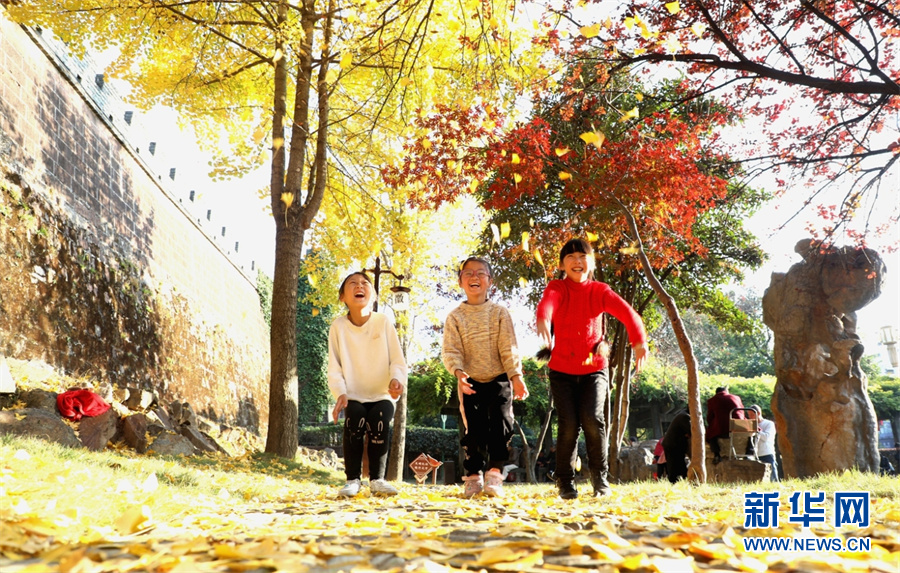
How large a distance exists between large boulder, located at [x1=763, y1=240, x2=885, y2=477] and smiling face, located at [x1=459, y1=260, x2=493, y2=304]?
5.68 metres

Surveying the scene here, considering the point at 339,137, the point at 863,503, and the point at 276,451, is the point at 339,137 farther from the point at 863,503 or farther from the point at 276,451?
the point at 863,503

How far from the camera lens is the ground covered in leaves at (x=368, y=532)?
1.86 m

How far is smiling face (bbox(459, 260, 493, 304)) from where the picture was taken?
4.66m

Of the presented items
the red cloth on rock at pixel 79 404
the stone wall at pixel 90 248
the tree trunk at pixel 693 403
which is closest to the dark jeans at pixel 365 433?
the tree trunk at pixel 693 403

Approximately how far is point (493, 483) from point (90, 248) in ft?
26.9

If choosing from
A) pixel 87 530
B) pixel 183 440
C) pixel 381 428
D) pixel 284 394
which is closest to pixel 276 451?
pixel 284 394

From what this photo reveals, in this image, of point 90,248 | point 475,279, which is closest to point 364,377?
point 475,279

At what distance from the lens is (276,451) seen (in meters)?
8.88

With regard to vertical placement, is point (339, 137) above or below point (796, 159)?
above

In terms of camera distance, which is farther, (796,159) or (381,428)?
(796,159)

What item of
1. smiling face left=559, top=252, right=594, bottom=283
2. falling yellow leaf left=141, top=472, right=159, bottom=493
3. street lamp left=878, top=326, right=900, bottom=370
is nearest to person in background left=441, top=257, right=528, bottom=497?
smiling face left=559, top=252, right=594, bottom=283

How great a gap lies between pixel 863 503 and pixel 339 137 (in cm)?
1035

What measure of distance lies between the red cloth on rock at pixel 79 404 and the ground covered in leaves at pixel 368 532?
2.53 m

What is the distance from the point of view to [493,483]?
4.44 m
